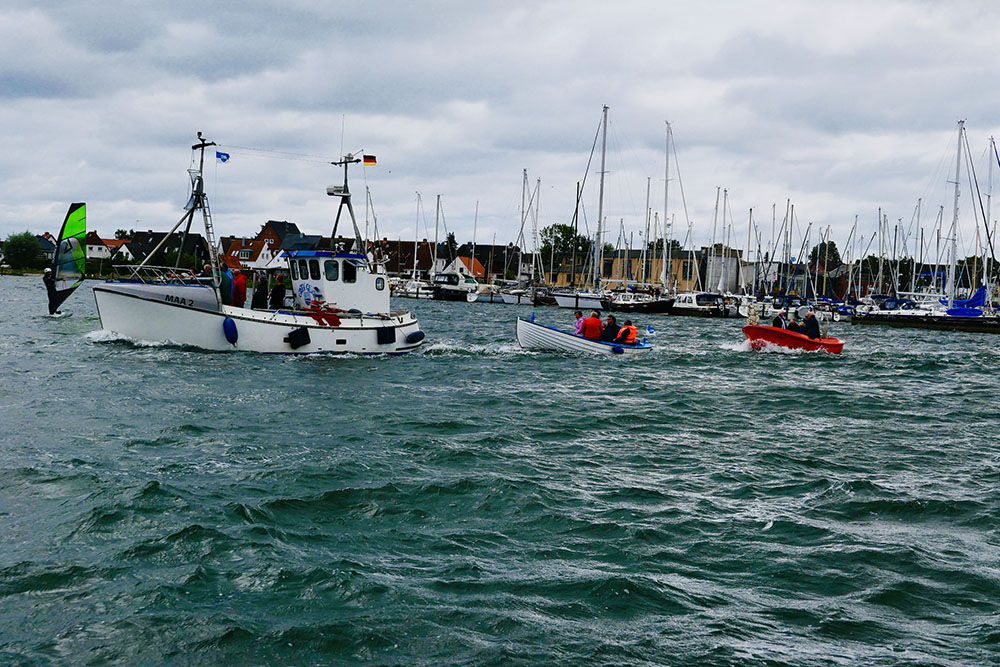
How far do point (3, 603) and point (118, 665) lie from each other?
1631mm

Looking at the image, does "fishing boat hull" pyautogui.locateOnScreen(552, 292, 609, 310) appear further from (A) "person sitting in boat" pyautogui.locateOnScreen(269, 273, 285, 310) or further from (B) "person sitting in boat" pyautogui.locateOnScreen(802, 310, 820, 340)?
(A) "person sitting in boat" pyautogui.locateOnScreen(269, 273, 285, 310)

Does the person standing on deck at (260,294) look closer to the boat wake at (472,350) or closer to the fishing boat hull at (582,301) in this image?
the boat wake at (472,350)

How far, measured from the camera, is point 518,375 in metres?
25.0

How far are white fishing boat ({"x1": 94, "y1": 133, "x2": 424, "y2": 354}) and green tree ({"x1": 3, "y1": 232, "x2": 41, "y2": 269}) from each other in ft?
386

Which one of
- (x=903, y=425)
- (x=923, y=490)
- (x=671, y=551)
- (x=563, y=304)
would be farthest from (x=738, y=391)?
(x=563, y=304)

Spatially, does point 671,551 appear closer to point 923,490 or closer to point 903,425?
point 923,490

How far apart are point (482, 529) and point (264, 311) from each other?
18.5m

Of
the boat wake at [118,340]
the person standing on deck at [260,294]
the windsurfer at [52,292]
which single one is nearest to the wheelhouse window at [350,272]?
the person standing on deck at [260,294]

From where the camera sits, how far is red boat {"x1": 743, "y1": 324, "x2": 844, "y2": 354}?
1328 inches

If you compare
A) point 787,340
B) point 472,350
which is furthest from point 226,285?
point 787,340

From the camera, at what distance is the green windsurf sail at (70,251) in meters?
36.3

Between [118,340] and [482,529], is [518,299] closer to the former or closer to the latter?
[118,340]

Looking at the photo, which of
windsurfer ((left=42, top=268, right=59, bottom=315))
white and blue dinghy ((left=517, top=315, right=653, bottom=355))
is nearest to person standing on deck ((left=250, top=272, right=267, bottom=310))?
white and blue dinghy ((left=517, top=315, right=653, bottom=355))

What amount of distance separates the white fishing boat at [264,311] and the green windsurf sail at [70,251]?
11201 millimetres
